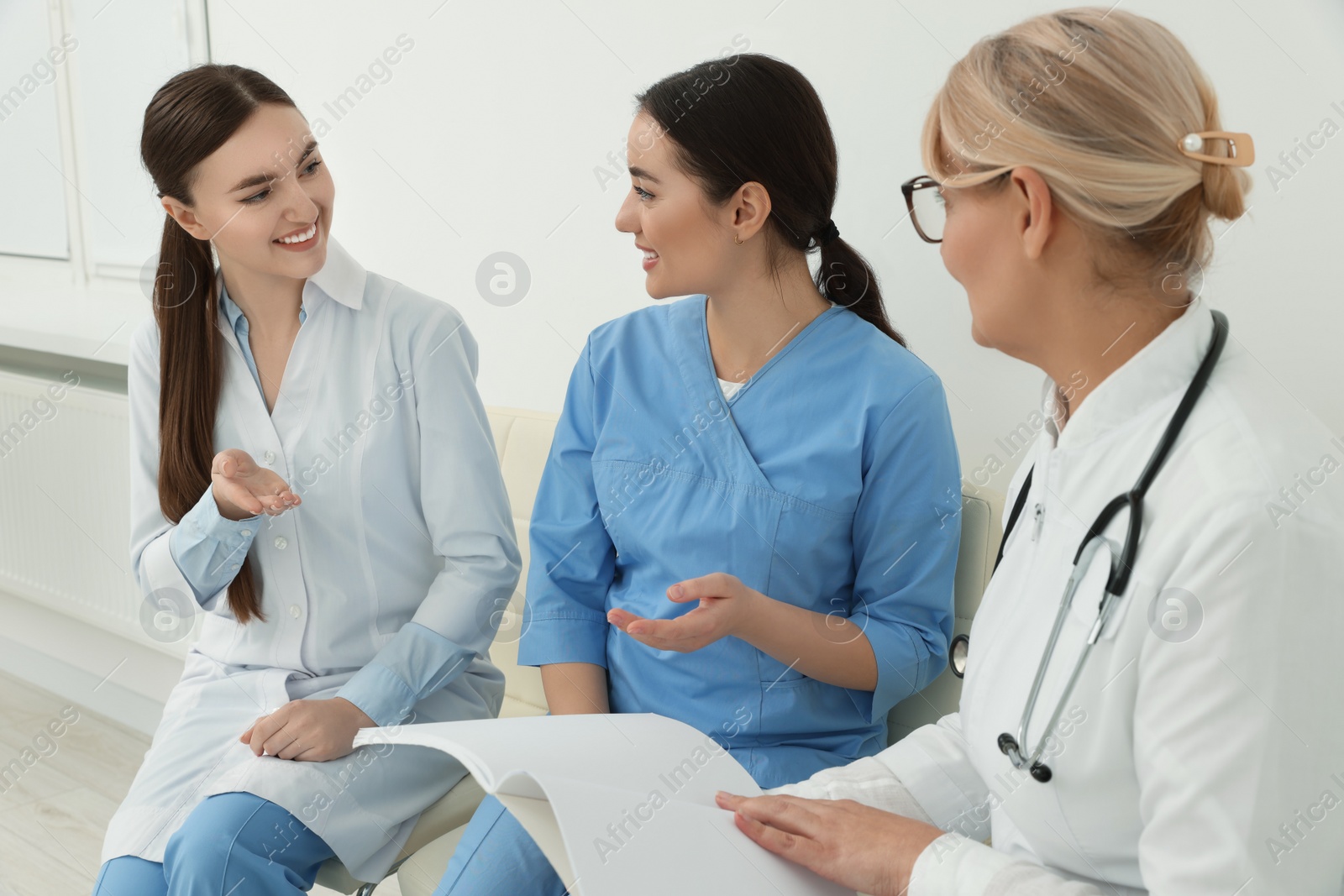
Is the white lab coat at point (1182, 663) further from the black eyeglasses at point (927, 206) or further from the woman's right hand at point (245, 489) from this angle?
the woman's right hand at point (245, 489)

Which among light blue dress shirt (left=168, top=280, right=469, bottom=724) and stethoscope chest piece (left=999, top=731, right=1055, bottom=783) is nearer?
stethoscope chest piece (left=999, top=731, right=1055, bottom=783)

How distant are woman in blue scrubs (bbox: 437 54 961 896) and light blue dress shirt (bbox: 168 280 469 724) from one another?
0.47 ft

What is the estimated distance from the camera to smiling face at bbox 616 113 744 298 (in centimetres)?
144

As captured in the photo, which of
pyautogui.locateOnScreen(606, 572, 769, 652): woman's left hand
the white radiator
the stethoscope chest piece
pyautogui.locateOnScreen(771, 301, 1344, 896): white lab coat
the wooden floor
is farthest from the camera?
the white radiator

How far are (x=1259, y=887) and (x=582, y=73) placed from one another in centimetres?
189

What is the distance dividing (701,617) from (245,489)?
2.08ft

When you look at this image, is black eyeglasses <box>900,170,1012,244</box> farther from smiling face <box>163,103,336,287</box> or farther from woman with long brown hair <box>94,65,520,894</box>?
smiling face <box>163,103,336,287</box>

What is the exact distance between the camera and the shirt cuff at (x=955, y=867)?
88 centimetres

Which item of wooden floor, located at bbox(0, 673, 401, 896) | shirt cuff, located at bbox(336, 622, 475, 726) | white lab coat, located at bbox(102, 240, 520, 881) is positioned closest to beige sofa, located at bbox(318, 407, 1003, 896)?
white lab coat, located at bbox(102, 240, 520, 881)

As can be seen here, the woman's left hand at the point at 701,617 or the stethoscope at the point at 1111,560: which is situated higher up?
the stethoscope at the point at 1111,560

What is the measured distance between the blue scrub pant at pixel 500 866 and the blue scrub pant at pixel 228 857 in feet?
0.63

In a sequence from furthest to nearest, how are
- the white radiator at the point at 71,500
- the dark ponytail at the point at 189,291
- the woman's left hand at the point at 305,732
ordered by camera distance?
1. the white radiator at the point at 71,500
2. the dark ponytail at the point at 189,291
3. the woman's left hand at the point at 305,732

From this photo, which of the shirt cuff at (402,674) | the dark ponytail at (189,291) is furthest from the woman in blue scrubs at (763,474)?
the dark ponytail at (189,291)

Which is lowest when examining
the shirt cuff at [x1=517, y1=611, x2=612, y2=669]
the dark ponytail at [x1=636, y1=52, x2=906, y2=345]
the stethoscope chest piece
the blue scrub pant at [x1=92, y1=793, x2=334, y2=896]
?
the blue scrub pant at [x1=92, y1=793, x2=334, y2=896]
